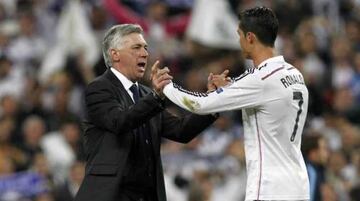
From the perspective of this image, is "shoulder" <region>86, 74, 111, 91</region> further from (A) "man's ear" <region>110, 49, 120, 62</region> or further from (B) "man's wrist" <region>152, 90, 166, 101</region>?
(B) "man's wrist" <region>152, 90, 166, 101</region>

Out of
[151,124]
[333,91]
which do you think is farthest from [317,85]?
[151,124]

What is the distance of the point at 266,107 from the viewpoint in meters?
6.75

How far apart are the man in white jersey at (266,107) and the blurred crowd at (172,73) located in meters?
3.90

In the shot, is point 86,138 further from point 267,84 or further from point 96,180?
point 267,84

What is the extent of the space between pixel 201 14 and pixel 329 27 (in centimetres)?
164

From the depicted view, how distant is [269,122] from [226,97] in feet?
0.98

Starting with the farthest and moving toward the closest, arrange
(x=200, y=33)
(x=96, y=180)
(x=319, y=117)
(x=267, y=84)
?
(x=200, y=33), (x=319, y=117), (x=96, y=180), (x=267, y=84)

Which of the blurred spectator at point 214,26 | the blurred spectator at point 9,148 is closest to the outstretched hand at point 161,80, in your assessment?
the blurred spectator at point 9,148

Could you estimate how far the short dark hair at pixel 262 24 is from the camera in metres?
6.77

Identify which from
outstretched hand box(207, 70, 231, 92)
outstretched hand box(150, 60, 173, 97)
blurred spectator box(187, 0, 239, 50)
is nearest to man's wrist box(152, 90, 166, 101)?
outstretched hand box(150, 60, 173, 97)

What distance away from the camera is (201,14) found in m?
14.1

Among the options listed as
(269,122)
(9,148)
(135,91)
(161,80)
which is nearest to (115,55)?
(135,91)

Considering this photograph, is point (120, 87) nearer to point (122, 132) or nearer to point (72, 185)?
point (122, 132)

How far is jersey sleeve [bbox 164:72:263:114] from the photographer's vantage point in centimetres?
673
